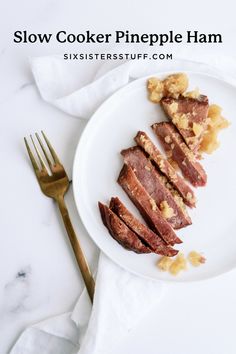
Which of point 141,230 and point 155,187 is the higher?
point 155,187

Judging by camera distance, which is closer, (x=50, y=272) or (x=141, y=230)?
(x=141, y=230)

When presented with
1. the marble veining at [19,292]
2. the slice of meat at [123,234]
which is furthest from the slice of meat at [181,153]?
the marble veining at [19,292]

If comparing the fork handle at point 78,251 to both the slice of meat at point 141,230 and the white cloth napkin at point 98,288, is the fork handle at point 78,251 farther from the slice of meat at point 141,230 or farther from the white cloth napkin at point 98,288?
the slice of meat at point 141,230

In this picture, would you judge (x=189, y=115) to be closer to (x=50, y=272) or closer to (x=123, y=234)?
Result: (x=123, y=234)

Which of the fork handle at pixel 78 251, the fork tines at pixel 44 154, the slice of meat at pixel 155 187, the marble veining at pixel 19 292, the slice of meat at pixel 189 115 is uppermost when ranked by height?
the slice of meat at pixel 189 115

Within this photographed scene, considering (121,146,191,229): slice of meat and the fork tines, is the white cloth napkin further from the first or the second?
(121,146,191,229): slice of meat

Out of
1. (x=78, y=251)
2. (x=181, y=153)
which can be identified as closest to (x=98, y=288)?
(x=78, y=251)
